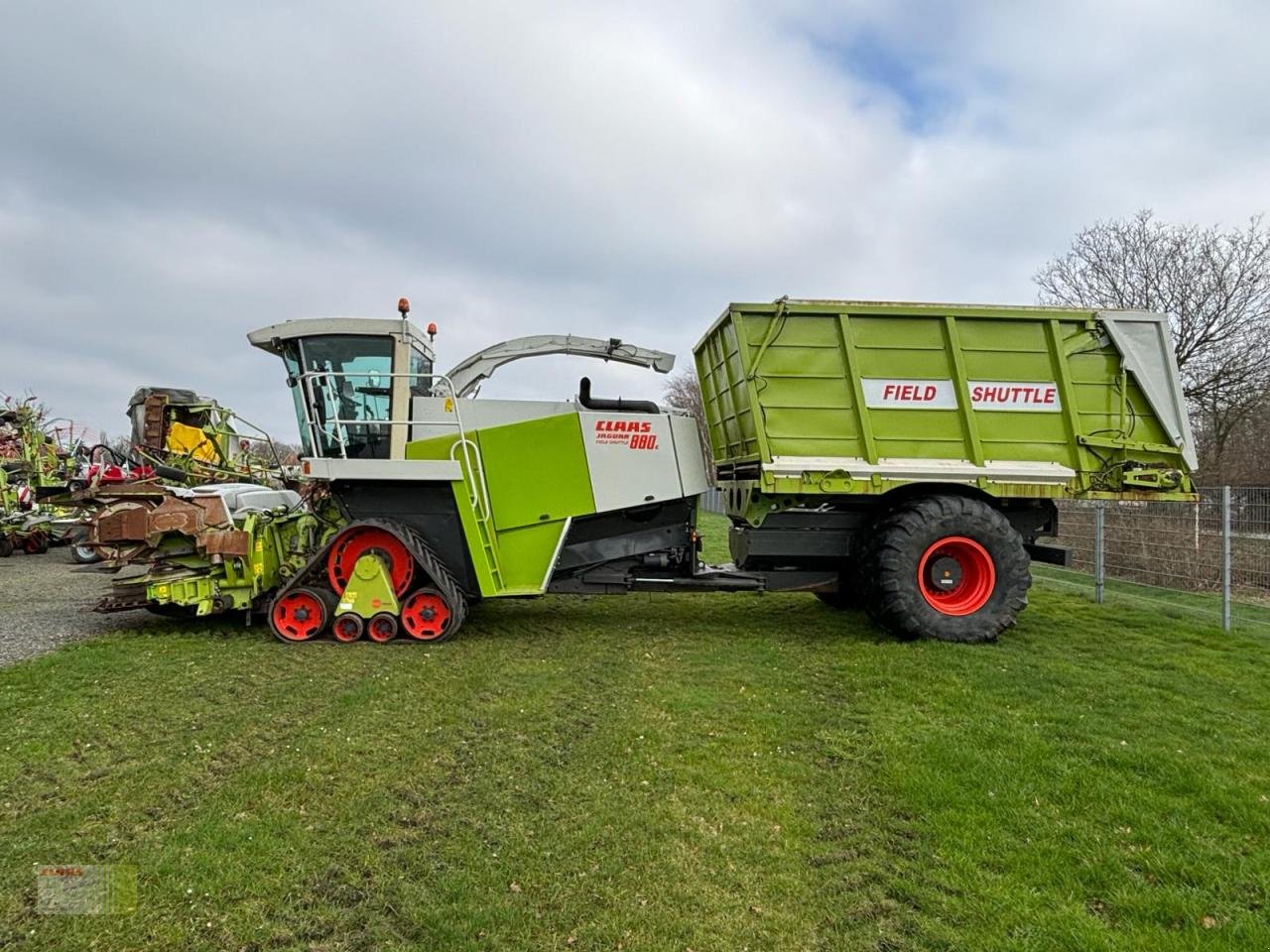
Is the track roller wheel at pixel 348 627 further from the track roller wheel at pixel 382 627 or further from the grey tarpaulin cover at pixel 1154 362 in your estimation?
the grey tarpaulin cover at pixel 1154 362

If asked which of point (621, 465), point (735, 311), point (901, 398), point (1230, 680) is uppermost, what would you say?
point (735, 311)

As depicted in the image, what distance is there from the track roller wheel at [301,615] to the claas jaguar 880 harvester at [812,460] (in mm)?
18

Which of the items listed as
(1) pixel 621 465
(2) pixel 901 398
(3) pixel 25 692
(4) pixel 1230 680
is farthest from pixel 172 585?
(4) pixel 1230 680

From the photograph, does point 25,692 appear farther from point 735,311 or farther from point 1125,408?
point 1125,408

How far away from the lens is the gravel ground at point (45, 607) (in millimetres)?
6664

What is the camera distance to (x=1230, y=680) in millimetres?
5320

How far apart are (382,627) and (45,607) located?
195 inches

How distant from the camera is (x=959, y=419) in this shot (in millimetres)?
6582

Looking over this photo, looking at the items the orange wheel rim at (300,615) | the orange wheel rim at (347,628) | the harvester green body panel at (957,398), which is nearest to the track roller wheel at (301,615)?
the orange wheel rim at (300,615)

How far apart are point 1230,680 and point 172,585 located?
8.68 meters

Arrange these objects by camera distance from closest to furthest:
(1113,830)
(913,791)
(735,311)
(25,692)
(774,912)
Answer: (774,912) → (1113,830) → (913,791) → (25,692) → (735,311)

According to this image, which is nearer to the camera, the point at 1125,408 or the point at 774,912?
the point at 774,912

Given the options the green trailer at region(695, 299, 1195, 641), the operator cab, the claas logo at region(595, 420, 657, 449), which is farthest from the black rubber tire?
the operator cab

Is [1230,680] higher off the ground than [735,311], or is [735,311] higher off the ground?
[735,311]
